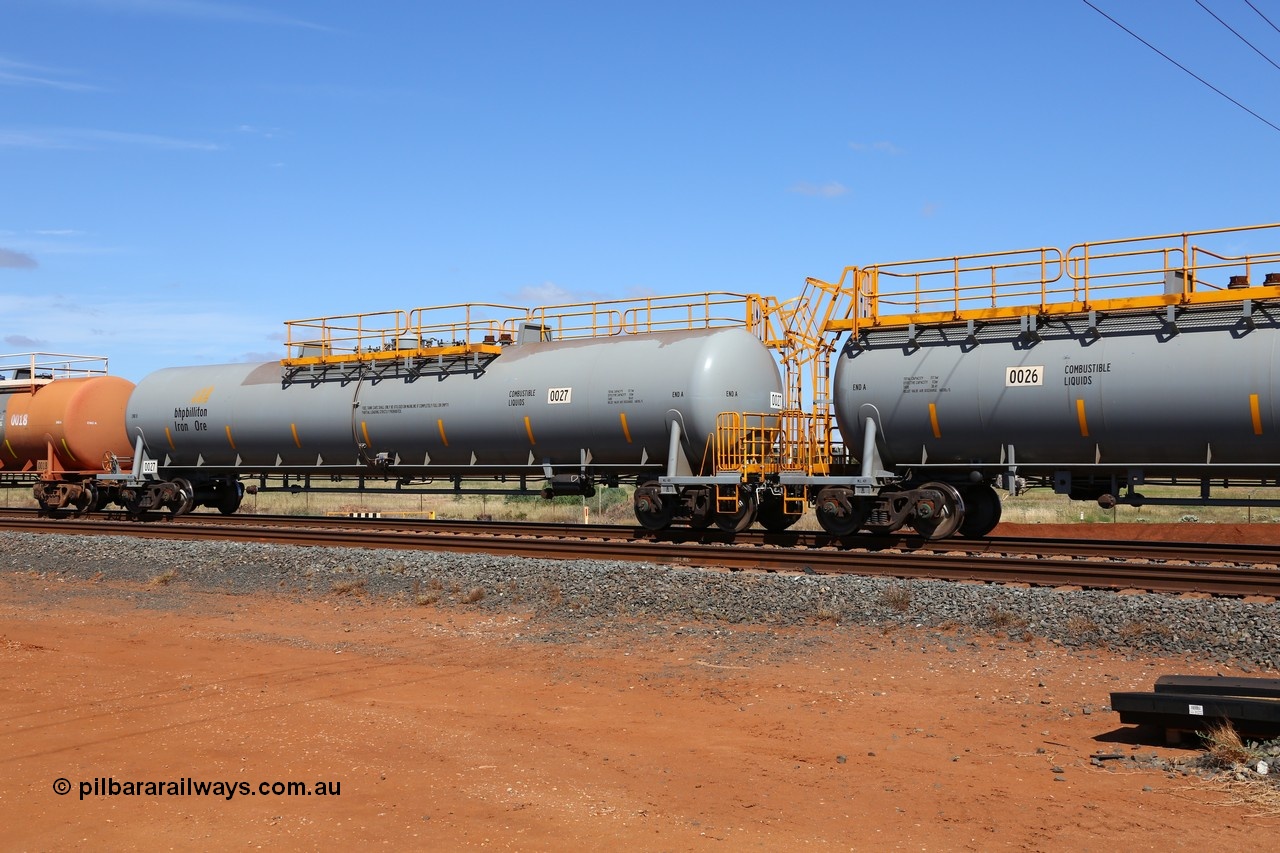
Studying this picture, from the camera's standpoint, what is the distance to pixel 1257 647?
1100cm

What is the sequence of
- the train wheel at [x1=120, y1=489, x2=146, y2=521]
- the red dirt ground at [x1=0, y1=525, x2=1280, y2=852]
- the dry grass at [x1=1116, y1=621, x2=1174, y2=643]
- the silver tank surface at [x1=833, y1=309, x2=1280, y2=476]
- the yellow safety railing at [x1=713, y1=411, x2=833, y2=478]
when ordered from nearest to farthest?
the red dirt ground at [x1=0, y1=525, x2=1280, y2=852]
the dry grass at [x1=1116, y1=621, x2=1174, y2=643]
the silver tank surface at [x1=833, y1=309, x2=1280, y2=476]
the yellow safety railing at [x1=713, y1=411, x2=833, y2=478]
the train wheel at [x1=120, y1=489, x2=146, y2=521]

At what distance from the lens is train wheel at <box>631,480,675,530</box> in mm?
21125

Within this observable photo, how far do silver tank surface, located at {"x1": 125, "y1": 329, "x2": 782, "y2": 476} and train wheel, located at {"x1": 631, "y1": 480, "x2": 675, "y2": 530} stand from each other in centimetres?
49

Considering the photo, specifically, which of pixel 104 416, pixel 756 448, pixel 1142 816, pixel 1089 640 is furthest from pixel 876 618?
pixel 104 416

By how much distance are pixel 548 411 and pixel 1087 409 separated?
32.7 ft

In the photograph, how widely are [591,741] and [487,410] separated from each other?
14.9 metres

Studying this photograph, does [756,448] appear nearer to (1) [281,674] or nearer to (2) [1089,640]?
(2) [1089,640]

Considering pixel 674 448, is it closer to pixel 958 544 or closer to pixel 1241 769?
pixel 958 544

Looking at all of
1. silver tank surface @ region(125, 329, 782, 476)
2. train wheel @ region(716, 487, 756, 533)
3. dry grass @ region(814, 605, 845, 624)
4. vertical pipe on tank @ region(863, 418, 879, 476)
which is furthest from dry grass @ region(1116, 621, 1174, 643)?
silver tank surface @ region(125, 329, 782, 476)

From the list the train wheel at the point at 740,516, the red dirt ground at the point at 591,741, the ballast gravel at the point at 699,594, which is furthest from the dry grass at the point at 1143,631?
the train wheel at the point at 740,516

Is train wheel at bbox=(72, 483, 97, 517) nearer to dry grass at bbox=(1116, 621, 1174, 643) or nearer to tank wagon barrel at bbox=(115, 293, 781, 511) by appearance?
tank wagon barrel at bbox=(115, 293, 781, 511)

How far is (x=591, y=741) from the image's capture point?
8.59 metres

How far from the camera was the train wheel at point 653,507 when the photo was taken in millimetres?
21125

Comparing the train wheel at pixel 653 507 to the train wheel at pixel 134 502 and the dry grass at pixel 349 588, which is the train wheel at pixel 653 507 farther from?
the train wheel at pixel 134 502
